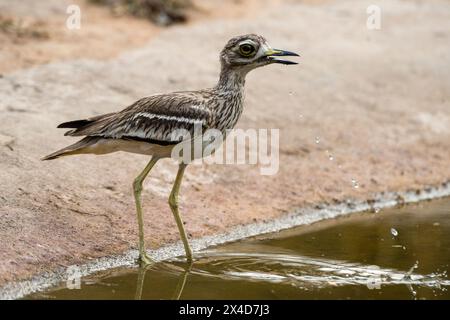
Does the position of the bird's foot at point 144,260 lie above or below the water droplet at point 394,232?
below

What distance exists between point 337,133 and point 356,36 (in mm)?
3001

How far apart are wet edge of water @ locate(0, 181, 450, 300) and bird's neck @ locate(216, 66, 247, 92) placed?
3.99ft

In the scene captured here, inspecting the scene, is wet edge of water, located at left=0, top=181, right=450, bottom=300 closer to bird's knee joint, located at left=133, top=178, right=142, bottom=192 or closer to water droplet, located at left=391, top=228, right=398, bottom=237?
bird's knee joint, located at left=133, top=178, right=142, bottom=192

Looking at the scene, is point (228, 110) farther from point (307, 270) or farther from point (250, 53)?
point (307, 270)

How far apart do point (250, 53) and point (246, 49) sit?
0.04 meters

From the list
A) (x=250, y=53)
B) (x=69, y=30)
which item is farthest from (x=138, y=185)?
(x=69, y=30)

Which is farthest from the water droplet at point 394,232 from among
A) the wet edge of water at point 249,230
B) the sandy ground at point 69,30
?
the sandy ground at point 69,30

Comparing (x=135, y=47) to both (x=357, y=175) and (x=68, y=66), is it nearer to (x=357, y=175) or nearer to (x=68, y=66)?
(x=68, y=66)

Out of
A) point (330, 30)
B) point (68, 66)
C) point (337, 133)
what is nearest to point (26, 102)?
point (68, 66)

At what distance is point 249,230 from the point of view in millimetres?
8023

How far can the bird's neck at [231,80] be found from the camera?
7.38 metres

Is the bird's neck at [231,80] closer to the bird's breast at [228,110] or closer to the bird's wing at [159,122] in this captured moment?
the bird's breast at [228,110]

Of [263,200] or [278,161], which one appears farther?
[278,161]

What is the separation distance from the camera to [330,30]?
12.8 metres
